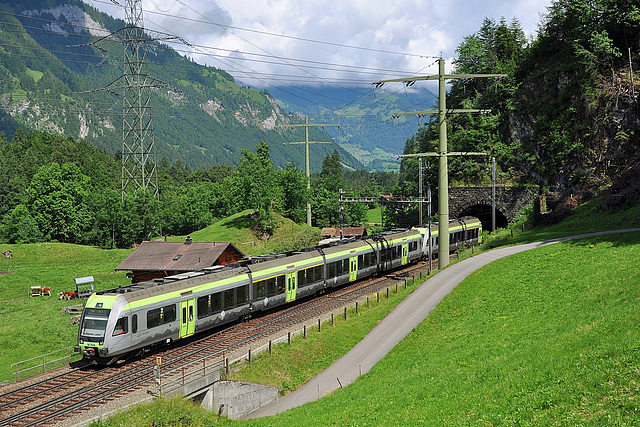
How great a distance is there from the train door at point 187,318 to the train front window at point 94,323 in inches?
173

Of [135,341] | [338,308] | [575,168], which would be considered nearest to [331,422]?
[135,341]

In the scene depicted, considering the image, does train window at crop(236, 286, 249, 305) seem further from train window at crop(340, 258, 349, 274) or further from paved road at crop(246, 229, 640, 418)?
train window at crop(340, 258, 349, 274)

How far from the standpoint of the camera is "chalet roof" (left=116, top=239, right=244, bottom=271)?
159ft

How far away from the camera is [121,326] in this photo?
24984 millimetres

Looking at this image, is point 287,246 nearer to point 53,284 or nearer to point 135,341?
point 53,284

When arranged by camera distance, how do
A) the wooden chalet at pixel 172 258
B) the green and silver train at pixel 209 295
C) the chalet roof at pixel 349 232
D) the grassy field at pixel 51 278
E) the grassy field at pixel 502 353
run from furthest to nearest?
1. the chalet roof at pixel 349 232
2. the wooden chalet at pixel 172 258
3. the grassy field at pixel 51 278
4. the green and silver train at pixel 209 295
5. the grassy field at pixel 502 353

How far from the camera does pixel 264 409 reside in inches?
976

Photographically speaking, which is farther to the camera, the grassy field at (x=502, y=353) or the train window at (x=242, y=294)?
the train window at (x=242, y=294)

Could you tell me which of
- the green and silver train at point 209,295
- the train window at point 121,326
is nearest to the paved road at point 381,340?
the green and silver train at point 209,295

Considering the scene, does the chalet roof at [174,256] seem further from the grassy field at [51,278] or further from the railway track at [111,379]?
the railway track at [111,379]

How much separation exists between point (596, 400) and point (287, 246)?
56407 millimetres

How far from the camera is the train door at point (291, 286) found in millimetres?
37656

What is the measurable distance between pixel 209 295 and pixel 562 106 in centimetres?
5710

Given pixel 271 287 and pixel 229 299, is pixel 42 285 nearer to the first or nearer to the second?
pixel 271 287
